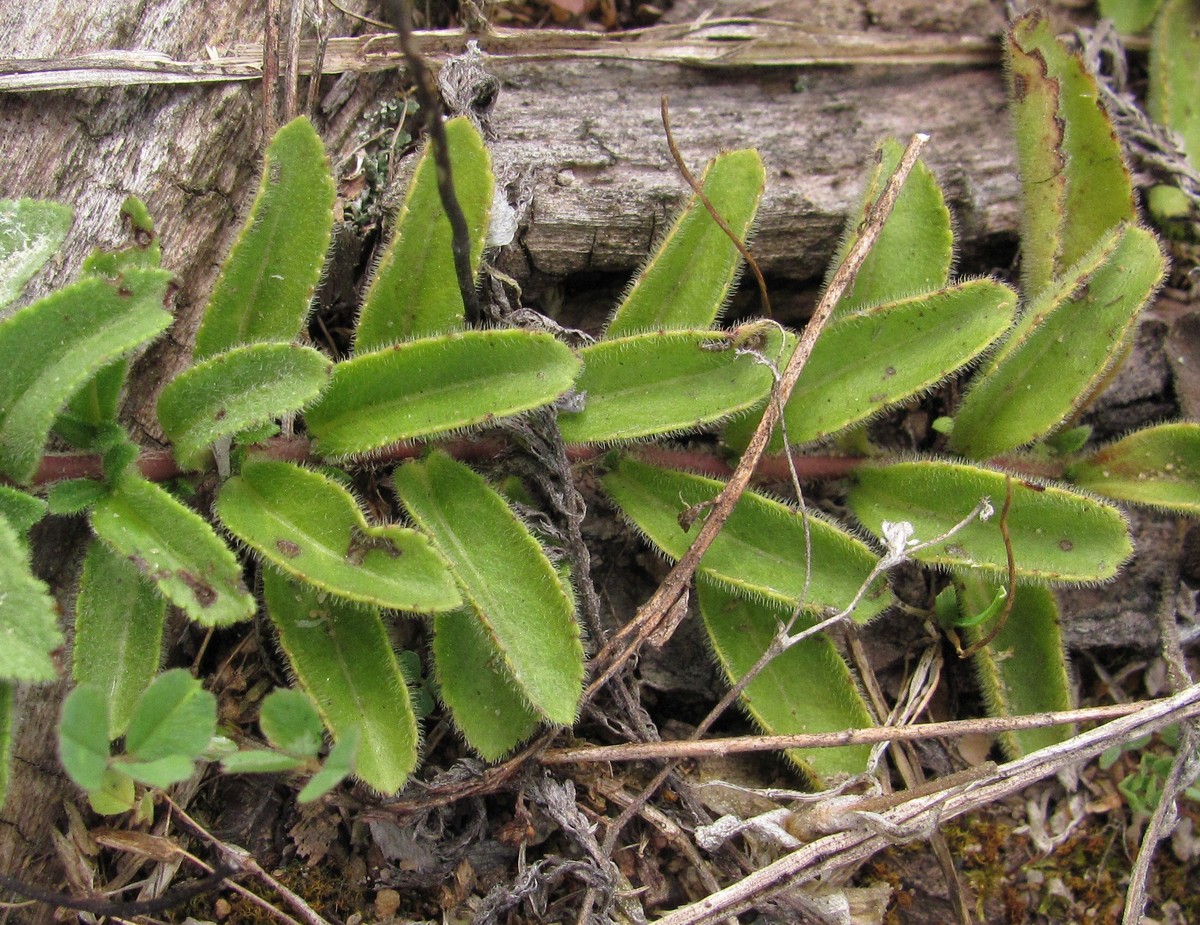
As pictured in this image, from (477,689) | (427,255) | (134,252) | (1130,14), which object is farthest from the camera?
(1130,14)

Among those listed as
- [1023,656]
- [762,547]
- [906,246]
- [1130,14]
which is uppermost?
[1130,14]

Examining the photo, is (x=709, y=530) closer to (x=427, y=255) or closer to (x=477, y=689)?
(x=477, y=689)

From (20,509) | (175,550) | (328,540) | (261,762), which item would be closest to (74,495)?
(20,509)

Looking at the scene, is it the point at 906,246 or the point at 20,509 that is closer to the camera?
the point at 20,509

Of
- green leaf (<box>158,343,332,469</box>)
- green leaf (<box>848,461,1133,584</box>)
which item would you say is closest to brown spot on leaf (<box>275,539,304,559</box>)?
green leaf (<box>158,343,332,469</box>)

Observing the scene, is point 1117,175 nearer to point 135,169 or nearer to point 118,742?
point 135,169

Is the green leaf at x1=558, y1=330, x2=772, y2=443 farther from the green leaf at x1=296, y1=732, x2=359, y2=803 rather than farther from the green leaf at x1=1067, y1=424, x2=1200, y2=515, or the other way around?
the green leaf at x1=1067, y1=424, x2=1200, y2=515

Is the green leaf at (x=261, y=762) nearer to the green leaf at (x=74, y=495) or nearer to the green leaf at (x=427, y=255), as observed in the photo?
the green leaf at (x=74, y=495)
